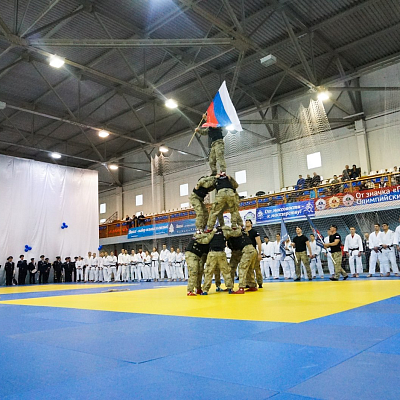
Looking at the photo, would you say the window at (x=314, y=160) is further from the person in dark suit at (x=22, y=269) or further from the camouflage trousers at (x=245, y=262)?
the person in dark suit at (x=22, y=269)

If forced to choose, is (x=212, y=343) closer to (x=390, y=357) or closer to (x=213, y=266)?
(x=390, y=357)

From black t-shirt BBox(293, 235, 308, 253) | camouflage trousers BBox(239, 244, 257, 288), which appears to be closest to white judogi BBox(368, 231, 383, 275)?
black t-shirt BBox(293, 235, 308, 253)

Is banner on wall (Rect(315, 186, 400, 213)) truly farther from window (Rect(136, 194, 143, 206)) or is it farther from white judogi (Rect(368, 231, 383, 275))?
window (Rect(136, 194, 143, 206))

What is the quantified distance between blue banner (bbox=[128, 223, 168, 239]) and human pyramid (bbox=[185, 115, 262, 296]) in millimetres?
14139

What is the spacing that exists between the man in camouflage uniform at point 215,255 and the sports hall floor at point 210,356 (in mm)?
2884

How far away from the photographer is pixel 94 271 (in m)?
23.4

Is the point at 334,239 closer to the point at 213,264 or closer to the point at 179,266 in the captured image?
the point at 213,264

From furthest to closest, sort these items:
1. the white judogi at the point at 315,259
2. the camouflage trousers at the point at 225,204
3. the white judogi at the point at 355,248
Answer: the white judogi at the point at 315,259, the white judogi at the point at 355,248, the camouflage trousers at the point at 225,204

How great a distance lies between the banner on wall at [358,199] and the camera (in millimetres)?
Answer: 15104

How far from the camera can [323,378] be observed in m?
2.24

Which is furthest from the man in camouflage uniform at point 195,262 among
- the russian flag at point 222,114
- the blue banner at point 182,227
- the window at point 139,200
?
the window at point 139,200

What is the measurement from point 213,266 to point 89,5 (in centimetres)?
1108

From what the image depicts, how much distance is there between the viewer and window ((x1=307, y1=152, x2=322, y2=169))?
21.3 meters

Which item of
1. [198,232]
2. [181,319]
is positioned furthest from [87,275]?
[181,319]
